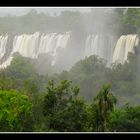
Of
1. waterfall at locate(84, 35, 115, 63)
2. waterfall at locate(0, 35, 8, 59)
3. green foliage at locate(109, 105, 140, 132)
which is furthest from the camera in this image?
waterfall at locate(84, 35, 115, 63)

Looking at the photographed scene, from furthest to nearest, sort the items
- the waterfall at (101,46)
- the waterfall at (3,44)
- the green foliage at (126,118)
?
the waterfall at (101,46) → the waterfall at (3,44) → the green foliage at (126,118)

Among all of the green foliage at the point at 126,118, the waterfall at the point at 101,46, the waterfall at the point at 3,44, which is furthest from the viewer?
the waterfall at the point at 101,46

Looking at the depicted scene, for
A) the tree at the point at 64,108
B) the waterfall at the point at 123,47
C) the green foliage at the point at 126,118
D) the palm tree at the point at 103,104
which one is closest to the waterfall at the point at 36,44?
the tree at the point at 64,108

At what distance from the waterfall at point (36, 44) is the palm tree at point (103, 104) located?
0.81m

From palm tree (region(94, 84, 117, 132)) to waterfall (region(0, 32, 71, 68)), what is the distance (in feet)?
2.65

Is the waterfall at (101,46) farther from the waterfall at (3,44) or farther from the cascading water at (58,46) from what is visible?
the waterfall at (3,44)

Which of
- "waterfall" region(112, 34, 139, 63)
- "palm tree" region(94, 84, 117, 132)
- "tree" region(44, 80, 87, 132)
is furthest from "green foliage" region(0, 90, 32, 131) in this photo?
"waterfall" region(112, 34, 139, 63)

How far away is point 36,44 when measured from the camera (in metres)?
4.32

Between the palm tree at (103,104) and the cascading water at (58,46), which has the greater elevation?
the cascading water at (58,46)

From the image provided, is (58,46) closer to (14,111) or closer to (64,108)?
(64,108)

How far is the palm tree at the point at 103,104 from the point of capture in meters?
3.85

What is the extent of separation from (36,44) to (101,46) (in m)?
0.86

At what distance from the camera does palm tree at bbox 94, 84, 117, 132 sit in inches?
151

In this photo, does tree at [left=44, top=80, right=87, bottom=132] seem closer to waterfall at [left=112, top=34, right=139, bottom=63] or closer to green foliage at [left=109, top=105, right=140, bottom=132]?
green foliage at [left=109, top=105, right=140, bottom=132]
